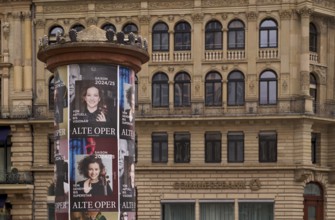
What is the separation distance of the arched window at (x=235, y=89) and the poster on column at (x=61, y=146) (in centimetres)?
2702

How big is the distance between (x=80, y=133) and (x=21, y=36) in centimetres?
3080

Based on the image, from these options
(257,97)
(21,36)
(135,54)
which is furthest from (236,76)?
(135,54)

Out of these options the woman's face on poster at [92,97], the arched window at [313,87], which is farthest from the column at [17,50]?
the woman's face on poster at [92,97]

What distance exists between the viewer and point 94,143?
30.4 meters

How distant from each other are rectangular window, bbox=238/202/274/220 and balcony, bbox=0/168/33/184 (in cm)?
1347

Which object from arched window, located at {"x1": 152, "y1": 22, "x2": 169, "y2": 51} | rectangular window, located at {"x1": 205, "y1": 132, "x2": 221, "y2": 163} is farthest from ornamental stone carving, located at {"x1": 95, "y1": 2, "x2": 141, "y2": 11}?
rectangular window, located at {"x1": 205, "y1": 132, "x2": 221, "y2": 163}

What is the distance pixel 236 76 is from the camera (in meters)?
57.5

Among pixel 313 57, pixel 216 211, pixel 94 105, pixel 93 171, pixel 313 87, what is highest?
pixel 313 57

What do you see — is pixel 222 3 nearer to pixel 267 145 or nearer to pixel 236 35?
pixel 236 35

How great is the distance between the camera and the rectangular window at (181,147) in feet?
189

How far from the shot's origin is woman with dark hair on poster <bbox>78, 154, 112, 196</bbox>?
30.1 metres

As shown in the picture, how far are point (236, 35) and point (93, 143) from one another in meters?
28.8

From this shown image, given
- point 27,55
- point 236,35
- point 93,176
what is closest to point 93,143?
point 93,176

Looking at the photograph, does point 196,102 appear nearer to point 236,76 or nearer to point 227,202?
point 236,76
